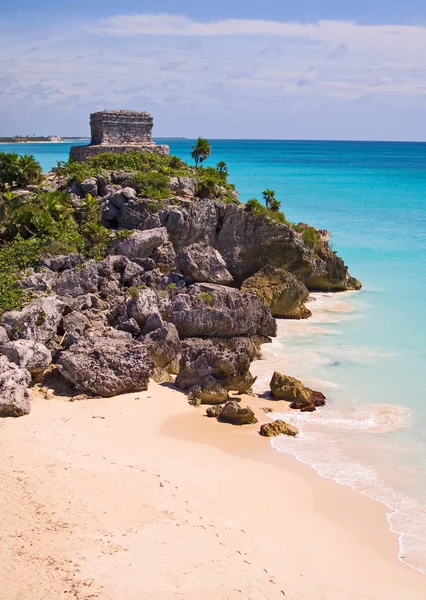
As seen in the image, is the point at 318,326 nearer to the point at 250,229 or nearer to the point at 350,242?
the point at 250,229

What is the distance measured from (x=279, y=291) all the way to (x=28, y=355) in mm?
9848

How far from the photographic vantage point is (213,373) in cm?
1513

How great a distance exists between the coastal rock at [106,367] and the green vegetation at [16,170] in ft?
41.6

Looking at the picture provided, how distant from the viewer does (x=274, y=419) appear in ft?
46.6

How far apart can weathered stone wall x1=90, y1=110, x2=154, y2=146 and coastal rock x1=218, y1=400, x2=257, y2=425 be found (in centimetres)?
2101

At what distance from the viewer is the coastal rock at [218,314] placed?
57.6 feet

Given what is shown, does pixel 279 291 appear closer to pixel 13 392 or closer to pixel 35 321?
pixel 35 321

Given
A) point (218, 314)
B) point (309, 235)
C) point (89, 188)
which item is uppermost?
point (89, 188)

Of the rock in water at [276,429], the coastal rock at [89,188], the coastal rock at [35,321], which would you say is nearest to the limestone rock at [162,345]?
the coastal rock at [35,321]

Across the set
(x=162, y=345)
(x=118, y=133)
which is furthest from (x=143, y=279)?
(x=118, y=133)

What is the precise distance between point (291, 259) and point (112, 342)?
10919 mm

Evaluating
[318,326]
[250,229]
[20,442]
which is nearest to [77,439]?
[20,442]

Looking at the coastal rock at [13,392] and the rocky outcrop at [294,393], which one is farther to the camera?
the rocky outcrop at [294,393]

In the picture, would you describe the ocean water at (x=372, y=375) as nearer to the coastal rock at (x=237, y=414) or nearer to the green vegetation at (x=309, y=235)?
the coastal rock at (x=237, y=414)
